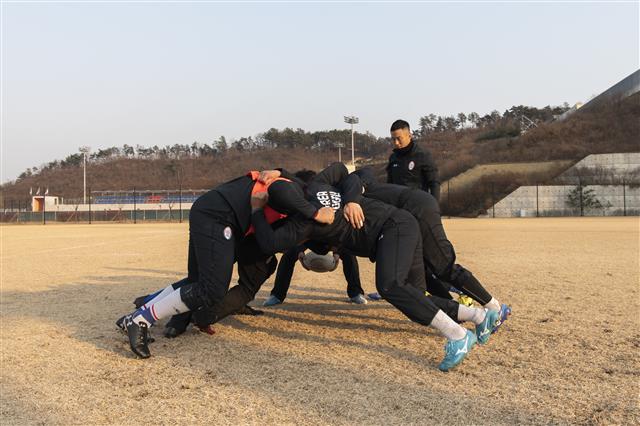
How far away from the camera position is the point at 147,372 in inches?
145

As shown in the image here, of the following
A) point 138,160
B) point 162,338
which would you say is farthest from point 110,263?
point 138,160

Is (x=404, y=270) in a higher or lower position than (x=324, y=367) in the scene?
higher

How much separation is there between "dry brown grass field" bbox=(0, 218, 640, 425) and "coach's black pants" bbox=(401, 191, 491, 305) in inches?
21.3

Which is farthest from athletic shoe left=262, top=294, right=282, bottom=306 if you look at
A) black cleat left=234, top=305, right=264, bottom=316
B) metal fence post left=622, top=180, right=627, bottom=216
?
metal fence post left=622, top=180, right=627, bottom=216

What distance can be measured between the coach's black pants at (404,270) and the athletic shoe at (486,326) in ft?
0.73

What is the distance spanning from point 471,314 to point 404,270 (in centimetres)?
77

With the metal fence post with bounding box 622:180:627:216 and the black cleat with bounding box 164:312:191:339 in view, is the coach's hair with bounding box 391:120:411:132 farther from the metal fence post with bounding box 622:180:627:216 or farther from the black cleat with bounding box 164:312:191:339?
the metal fence post with bounding box 622:180:627:216

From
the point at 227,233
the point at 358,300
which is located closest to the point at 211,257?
the point at 227,233

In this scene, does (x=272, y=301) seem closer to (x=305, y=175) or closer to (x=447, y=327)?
(x=305, y=175)

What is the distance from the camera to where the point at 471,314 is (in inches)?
161

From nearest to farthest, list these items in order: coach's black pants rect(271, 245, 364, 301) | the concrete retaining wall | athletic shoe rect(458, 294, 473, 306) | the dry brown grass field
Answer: the dry brown grass field
athletic shoe rect(458, 294, 473, 306)
coach's black pants rect(271, 245, 364, 301)
the concrete retaining wall

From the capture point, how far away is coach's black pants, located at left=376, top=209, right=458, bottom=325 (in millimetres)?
3648

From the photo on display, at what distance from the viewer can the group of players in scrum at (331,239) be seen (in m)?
3.72

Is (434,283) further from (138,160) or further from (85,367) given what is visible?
(138,160)
